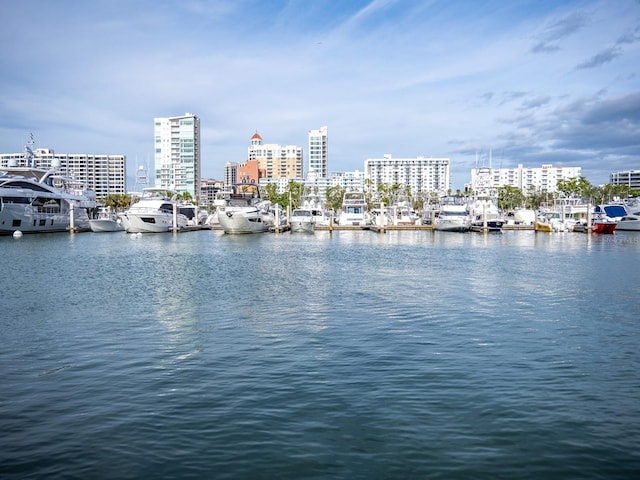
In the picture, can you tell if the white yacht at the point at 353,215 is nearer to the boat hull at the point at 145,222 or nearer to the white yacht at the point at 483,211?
the white yacht at the point at 483,211

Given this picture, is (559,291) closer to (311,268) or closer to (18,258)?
(311,268)

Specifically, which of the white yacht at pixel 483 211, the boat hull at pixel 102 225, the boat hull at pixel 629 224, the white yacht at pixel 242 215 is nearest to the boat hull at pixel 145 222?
the boat hull at pixel 102 225

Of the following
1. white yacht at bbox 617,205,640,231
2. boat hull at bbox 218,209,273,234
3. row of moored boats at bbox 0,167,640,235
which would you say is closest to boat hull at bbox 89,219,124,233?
row of moored boats at bbox 0,167,640,235

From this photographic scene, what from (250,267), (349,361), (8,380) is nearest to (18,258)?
(250,267)

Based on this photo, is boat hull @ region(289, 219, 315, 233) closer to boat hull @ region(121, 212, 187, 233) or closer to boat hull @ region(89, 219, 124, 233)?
boat hull @ region(121, 212, 187, 233)

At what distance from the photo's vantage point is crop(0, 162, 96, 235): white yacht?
79875 millimetres

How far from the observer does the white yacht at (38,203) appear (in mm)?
79875

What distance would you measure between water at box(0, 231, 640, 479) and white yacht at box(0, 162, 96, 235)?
5627cm

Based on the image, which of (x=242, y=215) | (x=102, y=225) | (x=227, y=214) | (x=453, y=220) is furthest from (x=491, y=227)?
(x=102, y=225)

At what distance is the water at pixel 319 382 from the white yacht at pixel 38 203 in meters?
56.3

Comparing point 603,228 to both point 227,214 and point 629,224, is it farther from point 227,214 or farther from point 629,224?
point 227,214

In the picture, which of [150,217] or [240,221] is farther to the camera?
[150,217]

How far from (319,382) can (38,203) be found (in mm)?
84873

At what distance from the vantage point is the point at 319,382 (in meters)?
14.0
